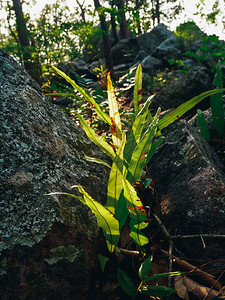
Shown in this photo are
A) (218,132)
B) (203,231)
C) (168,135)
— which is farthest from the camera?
(218,132)

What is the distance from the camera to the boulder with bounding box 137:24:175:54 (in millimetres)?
12359

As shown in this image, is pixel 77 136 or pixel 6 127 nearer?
pixel 6 127

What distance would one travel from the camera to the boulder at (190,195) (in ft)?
3.26

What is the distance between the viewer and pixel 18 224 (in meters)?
0.77

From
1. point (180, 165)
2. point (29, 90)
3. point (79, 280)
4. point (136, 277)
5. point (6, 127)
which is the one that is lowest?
point (136, 277)

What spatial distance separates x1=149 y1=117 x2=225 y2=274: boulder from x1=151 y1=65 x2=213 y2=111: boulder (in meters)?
1.51

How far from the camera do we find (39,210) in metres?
0.82

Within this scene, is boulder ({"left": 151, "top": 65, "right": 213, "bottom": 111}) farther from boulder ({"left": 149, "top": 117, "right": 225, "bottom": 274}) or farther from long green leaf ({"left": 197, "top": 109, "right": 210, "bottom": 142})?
boulder ({"left": 149, "top": 117, "right": 225, "bottom": 274})

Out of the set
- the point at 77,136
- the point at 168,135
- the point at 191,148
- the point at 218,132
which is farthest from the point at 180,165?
the point at 218,132

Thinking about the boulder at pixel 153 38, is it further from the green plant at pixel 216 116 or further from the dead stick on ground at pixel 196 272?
the dead stick on ground at pixel 196 272

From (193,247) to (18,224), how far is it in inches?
29.9

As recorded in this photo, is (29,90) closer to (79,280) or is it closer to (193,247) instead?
(79,280)

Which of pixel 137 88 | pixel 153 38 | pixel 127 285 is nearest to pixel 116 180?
pixel 127 285

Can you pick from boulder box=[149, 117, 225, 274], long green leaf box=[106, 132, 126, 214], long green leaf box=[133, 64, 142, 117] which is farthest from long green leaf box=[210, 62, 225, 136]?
long green leaf box=[106, 132, 126, 214]
